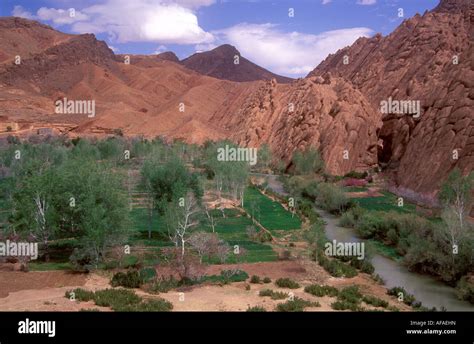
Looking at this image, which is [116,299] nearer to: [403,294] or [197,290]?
[197,290]

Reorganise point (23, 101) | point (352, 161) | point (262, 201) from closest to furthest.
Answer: point (262, 201) < point (352, 161) < point (23, 101)

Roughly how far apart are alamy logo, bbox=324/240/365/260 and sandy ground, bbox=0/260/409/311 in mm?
2872

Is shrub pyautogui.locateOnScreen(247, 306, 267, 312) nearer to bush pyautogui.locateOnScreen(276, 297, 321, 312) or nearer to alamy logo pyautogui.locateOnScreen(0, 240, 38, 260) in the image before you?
bush pyautogui.locateOnScreen(276, 297, 321, 312)

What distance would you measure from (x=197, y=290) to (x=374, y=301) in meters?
7.15

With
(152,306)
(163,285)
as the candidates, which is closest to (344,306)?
(152,306)

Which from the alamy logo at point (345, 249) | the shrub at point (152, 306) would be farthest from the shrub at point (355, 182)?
the shrub at point (152, 306)

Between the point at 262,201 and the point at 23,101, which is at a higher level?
the point at 23,101

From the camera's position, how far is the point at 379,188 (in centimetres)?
5134

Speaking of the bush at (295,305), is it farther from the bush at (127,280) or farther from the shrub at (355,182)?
the shrub at (355,182)

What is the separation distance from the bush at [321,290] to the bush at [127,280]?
7145 millimetres

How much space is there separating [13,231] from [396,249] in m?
21.9
